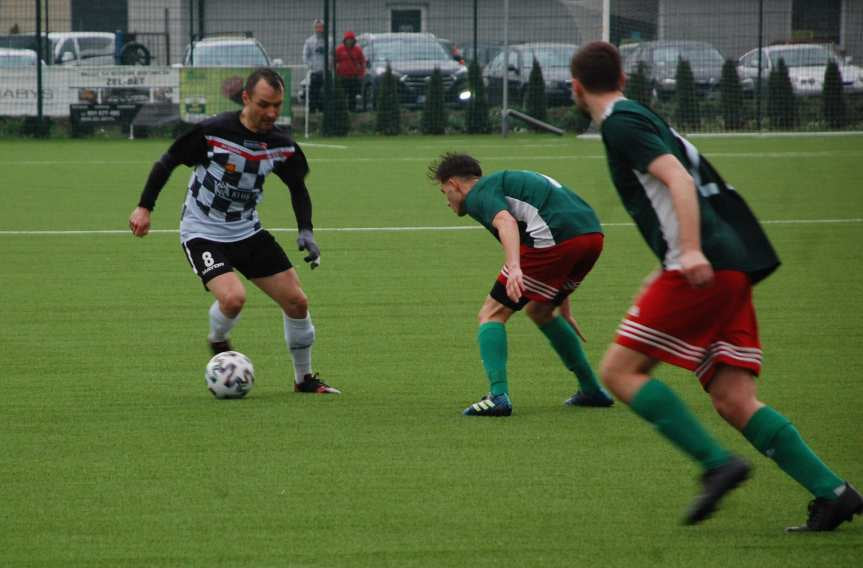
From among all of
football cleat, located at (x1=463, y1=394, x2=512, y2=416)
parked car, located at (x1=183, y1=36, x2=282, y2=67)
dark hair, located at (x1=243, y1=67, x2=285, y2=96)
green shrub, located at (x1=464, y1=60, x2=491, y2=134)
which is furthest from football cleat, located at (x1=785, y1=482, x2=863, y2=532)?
parked car, located at (x1=183, y1=36, x2=282, y2=67)

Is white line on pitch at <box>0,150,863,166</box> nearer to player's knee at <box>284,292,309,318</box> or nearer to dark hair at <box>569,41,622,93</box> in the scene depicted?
player's knee at <box>284,292,309,318</box>

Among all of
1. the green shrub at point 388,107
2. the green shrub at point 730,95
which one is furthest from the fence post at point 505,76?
the green shrub at point 730,95

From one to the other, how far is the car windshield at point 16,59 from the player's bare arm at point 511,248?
23.3 meters

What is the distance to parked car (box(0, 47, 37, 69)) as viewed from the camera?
1092 inches

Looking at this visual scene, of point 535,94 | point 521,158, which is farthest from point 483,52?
point 521,158

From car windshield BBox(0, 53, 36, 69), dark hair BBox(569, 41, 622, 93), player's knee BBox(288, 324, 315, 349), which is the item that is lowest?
player's knee BBox(288, 324, 315, 349)

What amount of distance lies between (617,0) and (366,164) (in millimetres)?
6633

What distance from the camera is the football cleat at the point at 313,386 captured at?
728cm

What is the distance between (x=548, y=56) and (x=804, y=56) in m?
5.29

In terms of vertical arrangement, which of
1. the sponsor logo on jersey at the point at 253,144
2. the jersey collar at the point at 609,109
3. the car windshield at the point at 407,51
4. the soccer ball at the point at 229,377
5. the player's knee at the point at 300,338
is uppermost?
the car windshield at the point at 407,51

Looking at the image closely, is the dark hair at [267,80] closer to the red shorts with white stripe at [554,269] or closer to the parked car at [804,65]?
the red shorts with white stripe at [554,269]

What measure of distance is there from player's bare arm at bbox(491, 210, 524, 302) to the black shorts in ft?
4.93

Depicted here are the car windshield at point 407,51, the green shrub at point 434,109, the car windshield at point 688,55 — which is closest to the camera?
the car windshield at point 688,55

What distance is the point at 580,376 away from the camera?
22.5 feet
